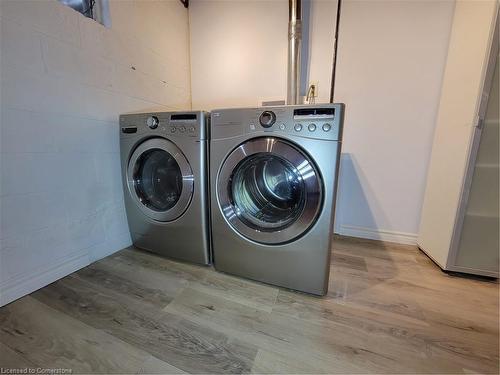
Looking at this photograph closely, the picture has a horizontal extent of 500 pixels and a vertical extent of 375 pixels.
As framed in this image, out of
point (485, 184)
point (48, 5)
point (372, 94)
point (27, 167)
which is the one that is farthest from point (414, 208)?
point (48, 5)

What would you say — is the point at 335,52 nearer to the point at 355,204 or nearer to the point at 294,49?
the point at 294,49

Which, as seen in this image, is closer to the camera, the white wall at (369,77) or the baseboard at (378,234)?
the white wall at (369,77)

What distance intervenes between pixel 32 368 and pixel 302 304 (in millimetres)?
955

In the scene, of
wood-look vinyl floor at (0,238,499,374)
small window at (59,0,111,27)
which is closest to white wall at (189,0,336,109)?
small window at (59,0,111,27)

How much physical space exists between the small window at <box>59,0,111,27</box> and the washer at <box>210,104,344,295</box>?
958 millimetres

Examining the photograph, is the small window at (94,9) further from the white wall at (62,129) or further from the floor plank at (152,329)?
the floor plank at (152,329)

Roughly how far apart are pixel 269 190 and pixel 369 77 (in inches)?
44.8

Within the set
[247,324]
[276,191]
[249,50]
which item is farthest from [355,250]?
[249,50]

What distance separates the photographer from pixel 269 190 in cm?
116

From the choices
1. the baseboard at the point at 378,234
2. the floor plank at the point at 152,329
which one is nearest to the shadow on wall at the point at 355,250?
the baseboard at the point at 378,234

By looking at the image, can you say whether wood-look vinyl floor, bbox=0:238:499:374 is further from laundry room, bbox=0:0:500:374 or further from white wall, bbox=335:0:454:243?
white wall, bbox=335:0:454:243

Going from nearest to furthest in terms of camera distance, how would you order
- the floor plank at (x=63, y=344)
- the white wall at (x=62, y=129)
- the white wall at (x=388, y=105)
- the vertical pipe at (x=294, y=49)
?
the floor plank at (x=63, y=344) → the white wall at (x=62, y=129) → the white wall at (x=388, y=105) → the vertical pipe at (x=294, y=49)

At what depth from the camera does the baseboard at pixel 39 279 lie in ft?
3.00

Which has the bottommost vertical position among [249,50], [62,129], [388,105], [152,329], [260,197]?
[152,329]
